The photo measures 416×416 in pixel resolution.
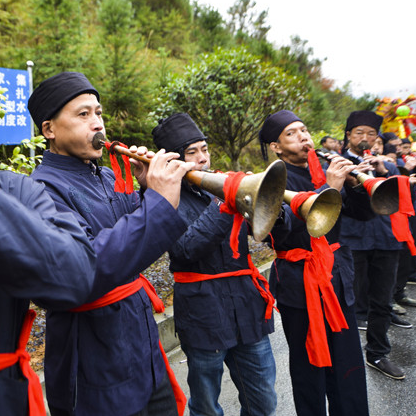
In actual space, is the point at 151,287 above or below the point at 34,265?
below

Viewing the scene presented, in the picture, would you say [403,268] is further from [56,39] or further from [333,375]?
[56,39]

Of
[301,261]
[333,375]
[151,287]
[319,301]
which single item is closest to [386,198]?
[301,261]

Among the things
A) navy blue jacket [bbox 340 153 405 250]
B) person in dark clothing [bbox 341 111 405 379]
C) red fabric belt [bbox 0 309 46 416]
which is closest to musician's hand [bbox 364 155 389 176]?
person in dark clothing [bbox 341 111 405 379]

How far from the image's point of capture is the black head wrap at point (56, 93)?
1601mm

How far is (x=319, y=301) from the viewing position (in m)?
2.17

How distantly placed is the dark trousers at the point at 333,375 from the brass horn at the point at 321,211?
798 millimetres

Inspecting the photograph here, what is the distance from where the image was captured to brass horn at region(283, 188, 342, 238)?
1675 millimetres

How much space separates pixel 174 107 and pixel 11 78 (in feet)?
10.4

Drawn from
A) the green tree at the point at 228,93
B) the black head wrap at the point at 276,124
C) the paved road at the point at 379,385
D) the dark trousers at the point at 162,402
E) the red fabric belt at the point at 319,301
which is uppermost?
the green tree at the point at 228,93

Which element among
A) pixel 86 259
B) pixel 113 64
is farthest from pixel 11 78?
pixel 86 259

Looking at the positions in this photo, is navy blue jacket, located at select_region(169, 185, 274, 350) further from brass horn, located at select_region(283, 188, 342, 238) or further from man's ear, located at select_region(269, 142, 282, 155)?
man's ear, located at select_region(269, 142, 282, 155)

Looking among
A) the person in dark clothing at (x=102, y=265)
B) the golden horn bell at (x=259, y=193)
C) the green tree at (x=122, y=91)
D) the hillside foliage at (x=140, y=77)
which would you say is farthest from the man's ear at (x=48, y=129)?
the green tree at (x=122, y=91)

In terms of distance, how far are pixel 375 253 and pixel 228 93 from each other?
4.90 meters

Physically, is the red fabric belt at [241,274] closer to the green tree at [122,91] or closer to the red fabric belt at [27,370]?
the red fabric belt at [27,370]
